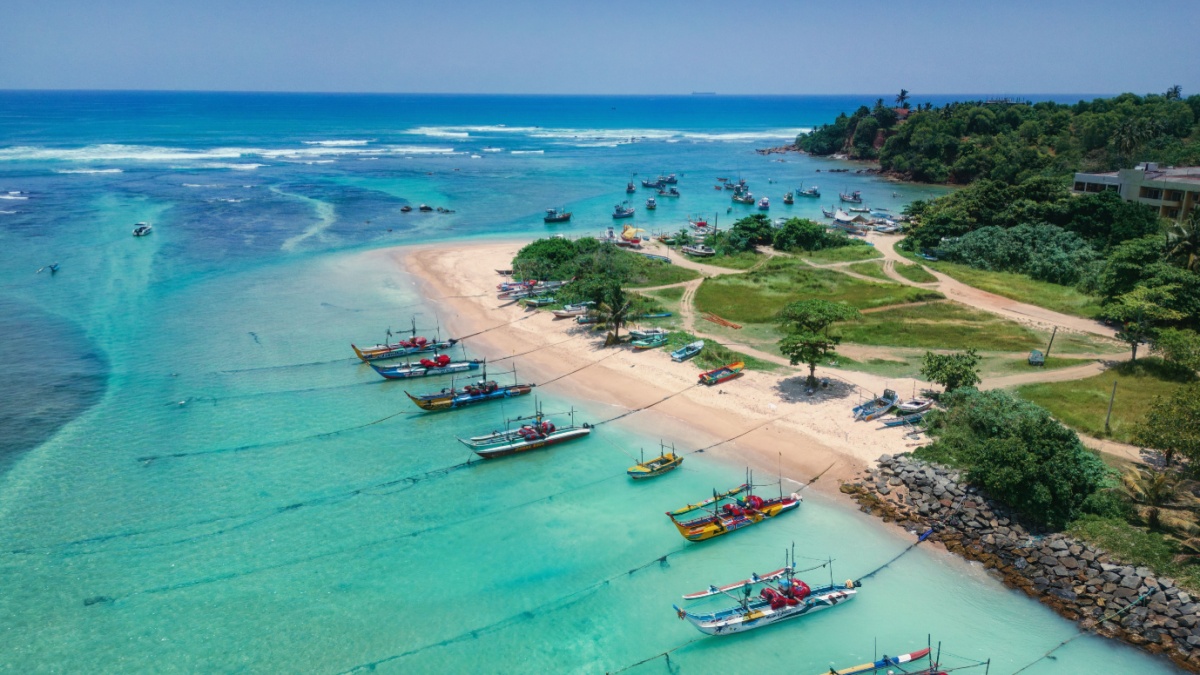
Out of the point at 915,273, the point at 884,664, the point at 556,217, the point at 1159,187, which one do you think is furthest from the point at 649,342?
the point at 1159,187

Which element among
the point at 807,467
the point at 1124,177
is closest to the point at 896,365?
the point at 807,467

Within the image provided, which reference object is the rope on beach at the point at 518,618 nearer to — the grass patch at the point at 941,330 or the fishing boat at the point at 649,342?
the fishing boat at the point at 649,342

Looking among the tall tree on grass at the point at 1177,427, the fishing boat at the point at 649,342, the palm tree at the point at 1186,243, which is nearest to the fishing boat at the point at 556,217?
the fishing boat at the point at 649,342

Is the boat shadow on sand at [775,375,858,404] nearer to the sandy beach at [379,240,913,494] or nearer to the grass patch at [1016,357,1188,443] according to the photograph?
the sandy beach at [379,240,913,494]

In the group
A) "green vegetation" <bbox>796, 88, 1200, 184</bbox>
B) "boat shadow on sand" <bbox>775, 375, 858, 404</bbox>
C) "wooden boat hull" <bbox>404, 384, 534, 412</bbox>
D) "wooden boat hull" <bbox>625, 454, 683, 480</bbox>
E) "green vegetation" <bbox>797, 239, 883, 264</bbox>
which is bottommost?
"wooden boat hull" <bbox>625, 454, 683, 480</bbox>

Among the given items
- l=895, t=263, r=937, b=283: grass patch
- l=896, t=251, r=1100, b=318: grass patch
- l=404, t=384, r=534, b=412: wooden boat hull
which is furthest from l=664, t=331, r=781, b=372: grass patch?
l=896, t=251, r=1100, b=318: grass patch
